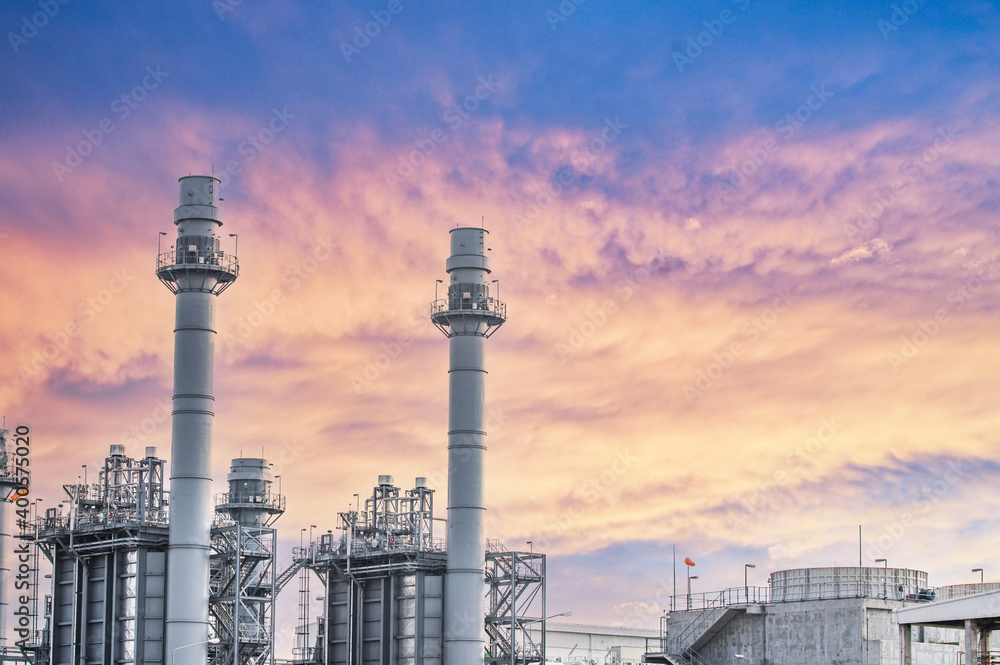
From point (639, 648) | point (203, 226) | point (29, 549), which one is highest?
point (203, 226)

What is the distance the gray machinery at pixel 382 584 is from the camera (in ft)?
283

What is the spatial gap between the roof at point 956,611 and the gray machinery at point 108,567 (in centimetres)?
4076

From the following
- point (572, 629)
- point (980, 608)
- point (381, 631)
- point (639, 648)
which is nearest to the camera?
point (980, 608)

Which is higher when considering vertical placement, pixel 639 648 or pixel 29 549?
pixel 29 549

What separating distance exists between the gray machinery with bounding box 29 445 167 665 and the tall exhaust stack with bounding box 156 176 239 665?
6.35 feet

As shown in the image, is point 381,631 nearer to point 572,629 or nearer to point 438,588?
point 438,588

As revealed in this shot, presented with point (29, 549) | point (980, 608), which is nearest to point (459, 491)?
point (29, 549)

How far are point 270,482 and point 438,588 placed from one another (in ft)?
42.0

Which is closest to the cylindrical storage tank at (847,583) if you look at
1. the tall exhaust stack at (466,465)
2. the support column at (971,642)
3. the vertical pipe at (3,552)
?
the tall exhaust stack at (466,465)

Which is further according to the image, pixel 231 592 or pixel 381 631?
pixel 381 631

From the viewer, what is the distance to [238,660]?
7862 centimetres

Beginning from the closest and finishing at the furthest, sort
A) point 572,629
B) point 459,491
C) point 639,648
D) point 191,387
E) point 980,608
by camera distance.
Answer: point 980,608, point 191,387, point 459,491, point 572,629, point 639,648

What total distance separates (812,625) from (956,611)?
25595 mm

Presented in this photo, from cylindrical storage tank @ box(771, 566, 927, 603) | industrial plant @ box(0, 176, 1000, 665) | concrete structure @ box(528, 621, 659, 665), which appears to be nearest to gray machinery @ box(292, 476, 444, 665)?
industrial plant @ box(0, 176, 1000, 665)
